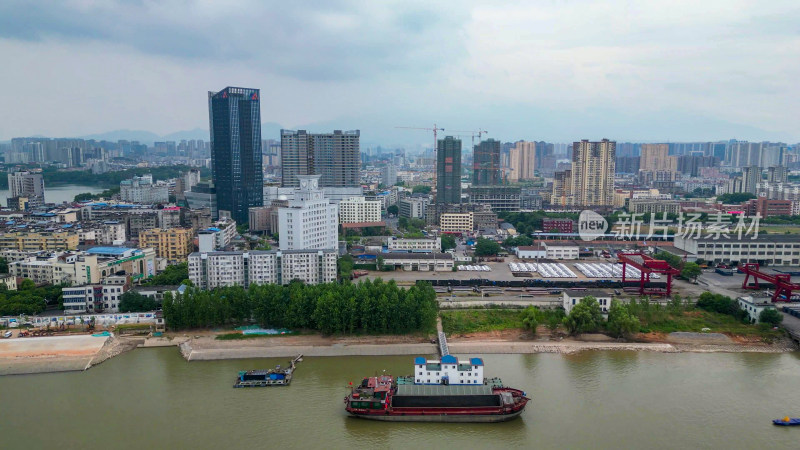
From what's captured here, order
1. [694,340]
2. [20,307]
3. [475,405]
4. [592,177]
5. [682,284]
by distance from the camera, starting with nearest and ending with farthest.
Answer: [475,405] < [694,340] < [20,307] < [682,284] < [592,177]

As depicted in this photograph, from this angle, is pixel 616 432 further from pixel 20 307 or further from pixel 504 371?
pixel 20 307

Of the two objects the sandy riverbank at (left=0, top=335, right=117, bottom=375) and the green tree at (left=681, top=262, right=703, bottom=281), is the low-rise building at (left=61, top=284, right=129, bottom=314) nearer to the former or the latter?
the sandy riverbank at (left=0, top=335, right=117, bottom=375)

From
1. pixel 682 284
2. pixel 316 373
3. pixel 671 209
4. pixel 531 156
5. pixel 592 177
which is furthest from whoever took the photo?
pixel 531 156

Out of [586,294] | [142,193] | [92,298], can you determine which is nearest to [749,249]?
[586,294]

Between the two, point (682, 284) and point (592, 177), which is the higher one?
point (592, 177)

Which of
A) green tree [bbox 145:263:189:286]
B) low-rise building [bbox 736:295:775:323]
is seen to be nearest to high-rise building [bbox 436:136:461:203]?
green tree [bbox 145:263:189:286]

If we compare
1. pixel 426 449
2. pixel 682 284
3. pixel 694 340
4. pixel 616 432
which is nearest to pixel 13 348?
pixel 426 449

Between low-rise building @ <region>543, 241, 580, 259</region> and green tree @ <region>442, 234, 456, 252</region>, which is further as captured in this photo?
green tree @ <region>442, 234, 456, 252</region>
